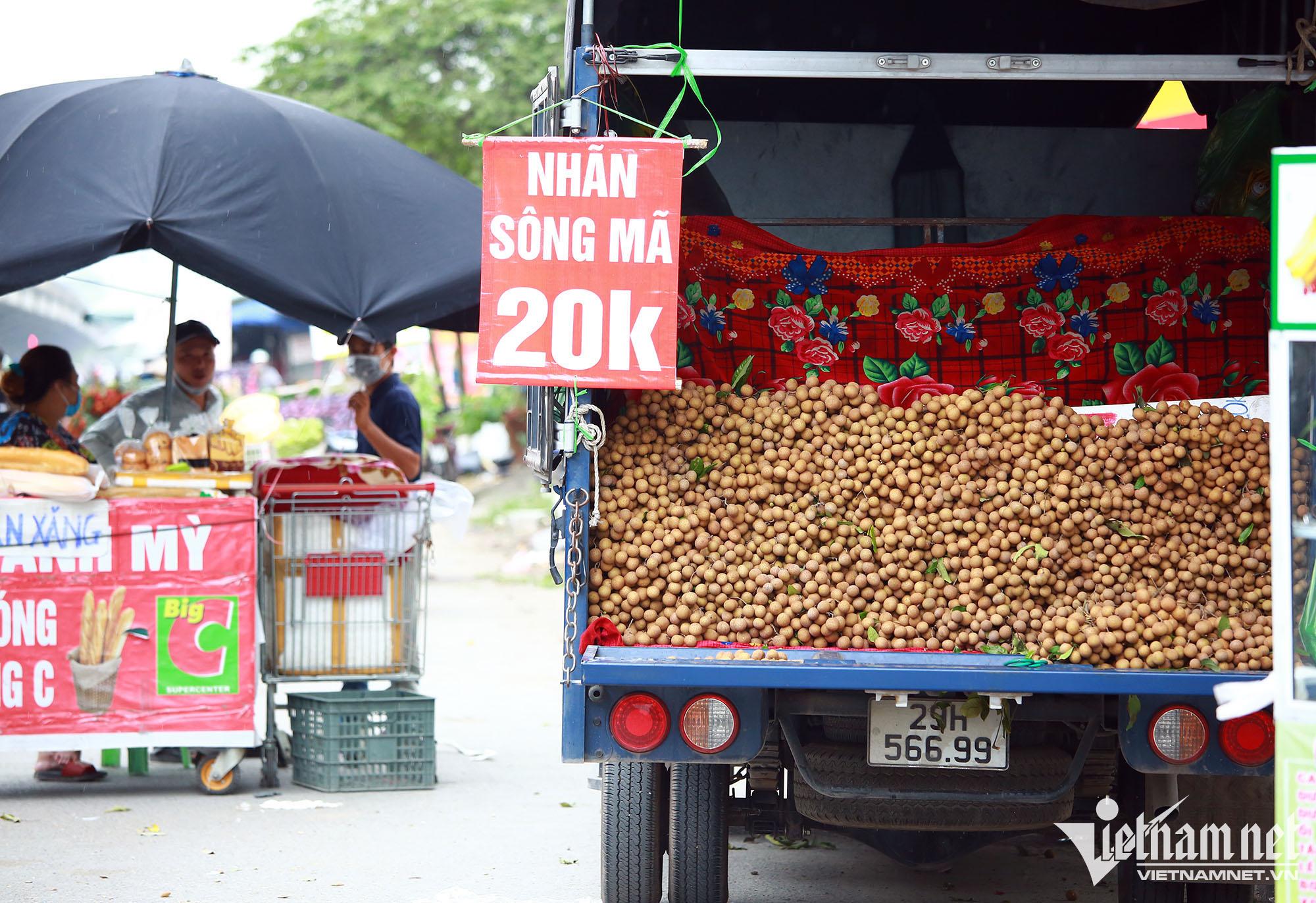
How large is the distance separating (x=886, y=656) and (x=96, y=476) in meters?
4.09

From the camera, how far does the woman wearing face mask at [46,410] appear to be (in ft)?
23.6

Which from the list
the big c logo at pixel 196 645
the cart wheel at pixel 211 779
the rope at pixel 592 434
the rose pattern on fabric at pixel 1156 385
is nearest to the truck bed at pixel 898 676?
the rope at pixel 592 434

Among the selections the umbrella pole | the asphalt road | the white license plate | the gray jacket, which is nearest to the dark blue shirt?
the gray jacket

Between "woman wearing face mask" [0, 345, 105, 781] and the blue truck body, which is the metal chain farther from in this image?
"woman wearing face mask" [0, 345, 105, 781]

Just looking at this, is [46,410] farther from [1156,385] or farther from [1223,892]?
[1223,892]

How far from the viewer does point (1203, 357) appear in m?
5.14

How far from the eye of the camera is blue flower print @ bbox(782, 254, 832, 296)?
5.17 m

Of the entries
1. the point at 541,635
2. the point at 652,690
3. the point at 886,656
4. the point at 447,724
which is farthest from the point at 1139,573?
the point at 541,635

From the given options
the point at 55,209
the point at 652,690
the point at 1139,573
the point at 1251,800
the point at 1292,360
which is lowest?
the point at 1251,800

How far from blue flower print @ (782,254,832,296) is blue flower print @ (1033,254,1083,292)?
0.77 meters

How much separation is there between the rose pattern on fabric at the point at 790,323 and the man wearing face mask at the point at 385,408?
10.8 ft

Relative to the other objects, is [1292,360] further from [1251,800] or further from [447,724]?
[447,724]

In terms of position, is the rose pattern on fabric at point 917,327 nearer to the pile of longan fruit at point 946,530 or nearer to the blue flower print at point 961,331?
the blue flower print at point 961,331

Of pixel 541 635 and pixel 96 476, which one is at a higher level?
pixel 96 476
